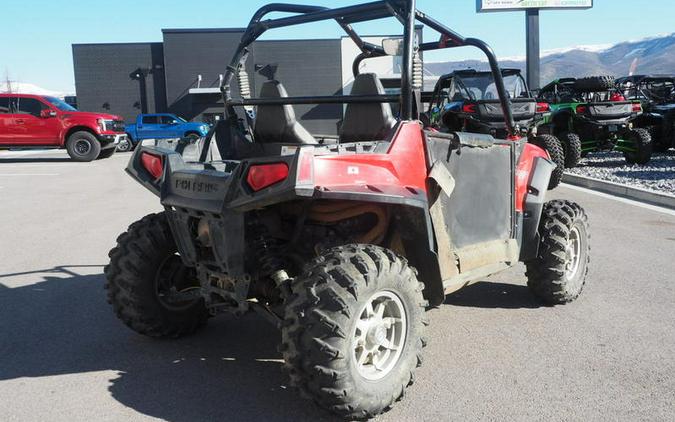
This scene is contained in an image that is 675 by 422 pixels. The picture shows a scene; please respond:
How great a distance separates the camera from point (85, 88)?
38.6 m

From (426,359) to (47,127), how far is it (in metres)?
18.5

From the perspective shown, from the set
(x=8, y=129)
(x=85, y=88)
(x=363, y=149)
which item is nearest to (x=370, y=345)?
(x=363, y=149)

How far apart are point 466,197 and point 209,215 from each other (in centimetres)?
157

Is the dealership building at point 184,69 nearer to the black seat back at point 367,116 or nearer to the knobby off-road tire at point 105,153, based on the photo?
the knobby off-road tire at point 105,153

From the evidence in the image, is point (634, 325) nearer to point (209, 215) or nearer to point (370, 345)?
point (370, 345)

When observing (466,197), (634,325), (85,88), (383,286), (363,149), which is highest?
(85,88)

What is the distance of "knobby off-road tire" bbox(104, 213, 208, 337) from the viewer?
13.0ft

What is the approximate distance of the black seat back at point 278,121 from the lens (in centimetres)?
434

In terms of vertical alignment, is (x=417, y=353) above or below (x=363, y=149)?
below

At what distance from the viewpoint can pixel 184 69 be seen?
127ft

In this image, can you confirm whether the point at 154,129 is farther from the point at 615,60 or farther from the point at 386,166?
the point at 615,60

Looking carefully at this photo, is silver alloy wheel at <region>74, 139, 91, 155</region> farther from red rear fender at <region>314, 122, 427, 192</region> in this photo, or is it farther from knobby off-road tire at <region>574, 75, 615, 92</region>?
red rear fender at <region>314, 122, 427, 192</region>

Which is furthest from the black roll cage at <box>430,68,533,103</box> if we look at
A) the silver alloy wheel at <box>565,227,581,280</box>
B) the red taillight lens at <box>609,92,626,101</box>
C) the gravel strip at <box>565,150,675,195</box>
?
the silver alloy wheel at <box>565,227,581,280</box>

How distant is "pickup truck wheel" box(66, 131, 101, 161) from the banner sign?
66.8ft
